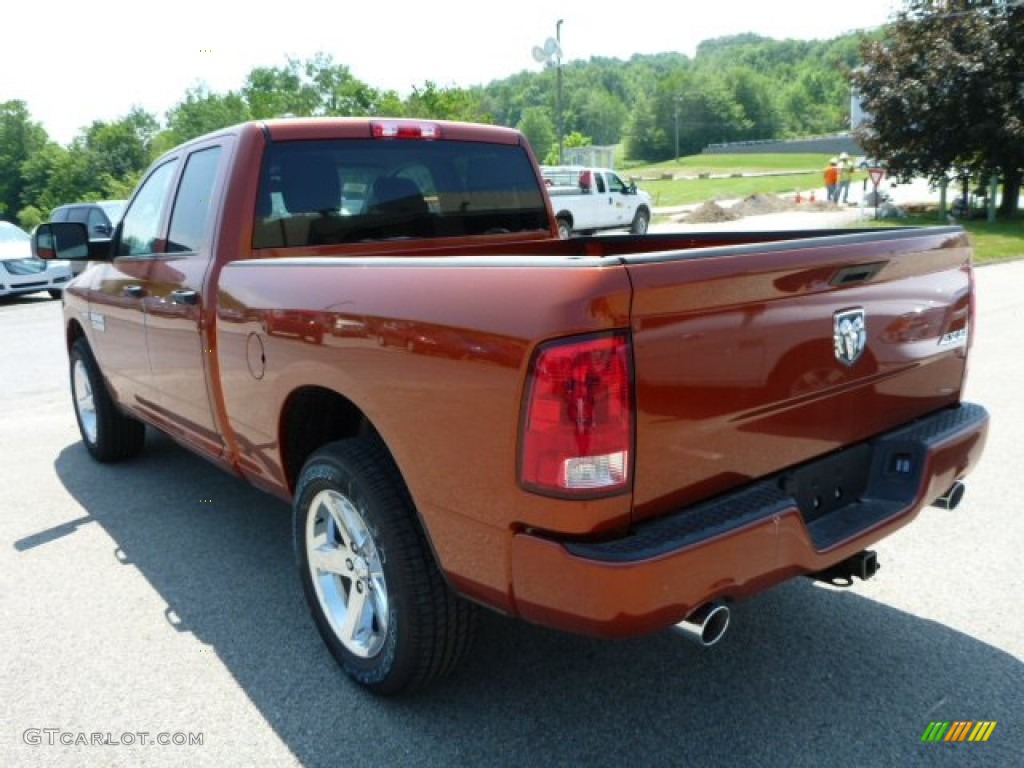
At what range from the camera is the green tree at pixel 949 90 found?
22016 millimetres

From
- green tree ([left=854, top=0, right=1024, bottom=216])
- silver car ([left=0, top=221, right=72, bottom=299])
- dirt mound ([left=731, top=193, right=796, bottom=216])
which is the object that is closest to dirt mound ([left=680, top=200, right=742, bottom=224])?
dirt mound ([left=731, top=193, right=796, bottom=216])

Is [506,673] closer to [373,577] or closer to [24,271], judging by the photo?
[373,577]

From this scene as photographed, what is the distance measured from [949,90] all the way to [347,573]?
2402cm

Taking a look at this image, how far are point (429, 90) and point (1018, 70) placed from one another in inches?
1753

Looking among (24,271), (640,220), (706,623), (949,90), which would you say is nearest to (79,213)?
(24,271)

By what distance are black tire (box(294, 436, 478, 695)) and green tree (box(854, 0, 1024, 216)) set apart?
75.6 feet

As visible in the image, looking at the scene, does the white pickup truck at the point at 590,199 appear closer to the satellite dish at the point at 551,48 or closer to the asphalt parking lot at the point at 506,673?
the satellite dish at the point at 551,48

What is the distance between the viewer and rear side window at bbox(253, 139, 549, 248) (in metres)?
3.74

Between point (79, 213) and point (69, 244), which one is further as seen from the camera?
point (79, 213)

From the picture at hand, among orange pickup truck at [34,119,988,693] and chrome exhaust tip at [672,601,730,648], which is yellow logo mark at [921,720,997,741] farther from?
chrome exhaust tip at [672,601,730,648]

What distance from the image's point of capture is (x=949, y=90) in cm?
2241

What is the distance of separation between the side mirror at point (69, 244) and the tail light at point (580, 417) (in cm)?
373

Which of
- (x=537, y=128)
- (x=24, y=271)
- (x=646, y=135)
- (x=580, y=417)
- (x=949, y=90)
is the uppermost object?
(x=537, y=128)

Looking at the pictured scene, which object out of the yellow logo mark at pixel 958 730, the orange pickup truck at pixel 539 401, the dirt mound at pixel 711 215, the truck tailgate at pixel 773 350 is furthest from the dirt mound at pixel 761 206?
the yellow logo mark at pixel 958 730
